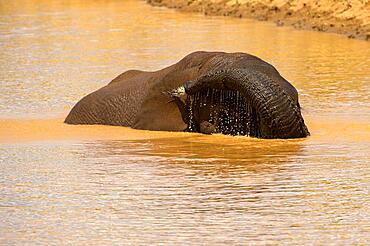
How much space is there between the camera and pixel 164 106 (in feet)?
44.6

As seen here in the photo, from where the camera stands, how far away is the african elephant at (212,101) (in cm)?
1234

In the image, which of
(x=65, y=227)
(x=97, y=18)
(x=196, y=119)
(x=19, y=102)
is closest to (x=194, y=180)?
(x=65, y=227)

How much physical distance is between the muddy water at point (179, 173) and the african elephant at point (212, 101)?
0.20 m

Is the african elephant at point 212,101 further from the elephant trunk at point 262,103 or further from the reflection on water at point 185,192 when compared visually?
the reflection on water at point 185,192

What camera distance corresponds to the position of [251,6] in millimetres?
31750

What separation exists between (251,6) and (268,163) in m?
20.9

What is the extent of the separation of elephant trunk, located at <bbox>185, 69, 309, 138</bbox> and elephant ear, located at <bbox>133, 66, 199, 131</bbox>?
608 millimetres

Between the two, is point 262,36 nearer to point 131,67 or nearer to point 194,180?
point 131,67

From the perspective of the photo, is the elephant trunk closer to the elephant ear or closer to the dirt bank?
the elephant ear

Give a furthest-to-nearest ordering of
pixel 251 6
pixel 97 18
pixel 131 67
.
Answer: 1. pixel 97 18
2. pixel 251 6
3. pixel 131 67

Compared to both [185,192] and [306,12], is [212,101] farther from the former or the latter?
[306,12]

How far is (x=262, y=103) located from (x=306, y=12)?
1620 centimetres

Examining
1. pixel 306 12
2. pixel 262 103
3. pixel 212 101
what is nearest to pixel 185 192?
pixel 262 103

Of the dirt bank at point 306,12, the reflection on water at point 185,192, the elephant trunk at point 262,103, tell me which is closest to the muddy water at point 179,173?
the reflection on water at point 185,192
